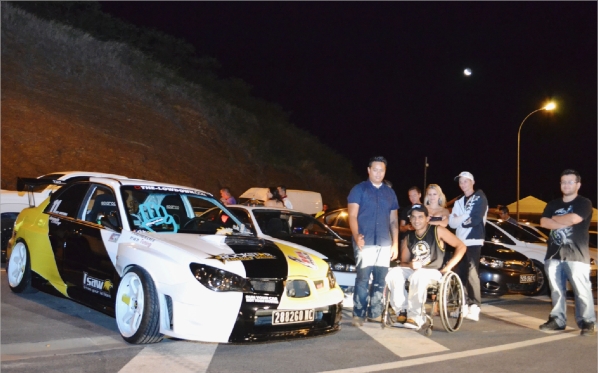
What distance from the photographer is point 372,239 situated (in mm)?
7695

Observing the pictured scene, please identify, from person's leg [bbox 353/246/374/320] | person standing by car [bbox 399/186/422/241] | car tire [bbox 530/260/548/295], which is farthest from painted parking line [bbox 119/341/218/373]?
car tire [bbox 530/260/548/295]

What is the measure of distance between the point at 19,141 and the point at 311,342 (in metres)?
20.2

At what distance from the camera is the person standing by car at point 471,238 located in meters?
8.30

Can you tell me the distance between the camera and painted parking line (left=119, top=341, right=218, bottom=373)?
212 inches

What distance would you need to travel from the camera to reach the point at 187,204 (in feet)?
26.9

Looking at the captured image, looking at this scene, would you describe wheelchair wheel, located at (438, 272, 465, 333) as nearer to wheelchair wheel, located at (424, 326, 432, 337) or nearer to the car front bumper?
wheelchair wheel, located at (424, 326, 432, 337)

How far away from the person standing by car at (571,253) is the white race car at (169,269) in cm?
264

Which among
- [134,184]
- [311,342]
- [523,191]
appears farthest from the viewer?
[523,191]

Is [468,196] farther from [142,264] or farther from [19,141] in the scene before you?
[19,141]

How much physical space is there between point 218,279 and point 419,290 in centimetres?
248

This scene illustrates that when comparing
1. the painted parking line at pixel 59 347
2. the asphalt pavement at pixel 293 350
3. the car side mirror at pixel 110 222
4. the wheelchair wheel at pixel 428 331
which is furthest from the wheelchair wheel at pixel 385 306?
the car side mirror at pixel 110 222

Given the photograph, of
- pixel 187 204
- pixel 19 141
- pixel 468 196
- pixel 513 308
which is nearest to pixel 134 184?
pixel 187 204

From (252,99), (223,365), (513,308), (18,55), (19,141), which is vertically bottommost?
(223,365)

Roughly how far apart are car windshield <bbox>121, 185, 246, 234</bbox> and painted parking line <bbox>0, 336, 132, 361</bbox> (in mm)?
1144
